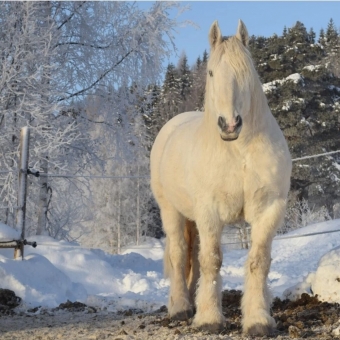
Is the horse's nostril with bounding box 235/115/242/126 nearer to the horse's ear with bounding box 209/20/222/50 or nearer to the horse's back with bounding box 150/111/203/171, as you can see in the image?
the horse's ear with bounding box 209/20/222/50

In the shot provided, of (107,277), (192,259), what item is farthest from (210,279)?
(107,277)

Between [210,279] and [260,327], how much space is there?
454mm

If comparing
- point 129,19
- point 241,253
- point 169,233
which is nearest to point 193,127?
point 169,233

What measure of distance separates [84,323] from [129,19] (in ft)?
30.6

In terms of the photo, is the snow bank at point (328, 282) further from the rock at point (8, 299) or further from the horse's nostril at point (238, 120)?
the rock at point (8, 299)

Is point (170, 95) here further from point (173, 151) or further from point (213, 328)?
point (213, 328)

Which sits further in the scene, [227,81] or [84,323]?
[84,323]

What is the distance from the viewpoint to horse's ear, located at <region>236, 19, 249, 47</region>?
371 centimetres

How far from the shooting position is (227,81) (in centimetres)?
337

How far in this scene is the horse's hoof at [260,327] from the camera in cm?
347

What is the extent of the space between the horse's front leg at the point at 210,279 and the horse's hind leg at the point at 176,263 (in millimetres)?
632

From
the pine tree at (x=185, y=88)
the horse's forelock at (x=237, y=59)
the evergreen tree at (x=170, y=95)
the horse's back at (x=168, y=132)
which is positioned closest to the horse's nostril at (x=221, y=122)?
the horse's forelock at (x=237, y=59)

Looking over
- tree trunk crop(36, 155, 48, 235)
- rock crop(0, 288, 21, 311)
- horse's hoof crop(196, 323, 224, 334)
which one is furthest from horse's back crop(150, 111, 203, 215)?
tree trunk crop(36, 155, 48, 235)

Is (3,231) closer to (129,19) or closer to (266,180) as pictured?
(266,180)
